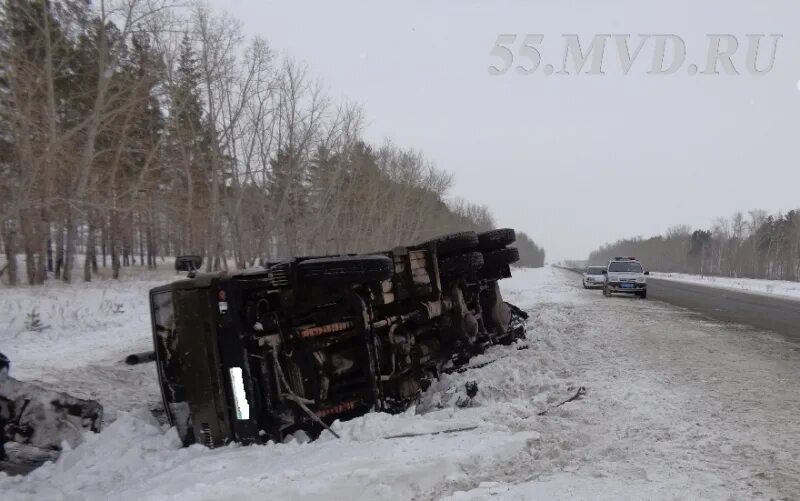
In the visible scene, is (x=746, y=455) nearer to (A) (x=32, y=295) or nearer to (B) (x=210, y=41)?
(A) (x=32, y=295)

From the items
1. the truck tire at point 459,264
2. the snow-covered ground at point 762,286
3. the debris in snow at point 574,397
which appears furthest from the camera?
the snow-covered ground at point 762,286

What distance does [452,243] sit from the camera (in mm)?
5984

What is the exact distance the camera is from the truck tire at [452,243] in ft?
19.4

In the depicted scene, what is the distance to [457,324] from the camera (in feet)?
19.9

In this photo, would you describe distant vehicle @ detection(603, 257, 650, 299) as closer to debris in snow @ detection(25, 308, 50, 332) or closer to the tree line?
debris in snow @ detection(25, 308, 50, 332)

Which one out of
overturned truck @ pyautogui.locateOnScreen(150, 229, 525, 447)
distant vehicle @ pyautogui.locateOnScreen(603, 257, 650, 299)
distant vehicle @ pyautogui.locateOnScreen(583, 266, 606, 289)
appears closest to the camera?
overturned truck @ pyautogui.locateOnScreen(150, 229, 525, 447)

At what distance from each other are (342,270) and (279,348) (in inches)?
29.3

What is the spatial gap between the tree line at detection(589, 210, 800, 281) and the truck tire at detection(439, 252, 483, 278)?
319 feet

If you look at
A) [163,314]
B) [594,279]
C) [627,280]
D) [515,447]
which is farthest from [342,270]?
[594,279]

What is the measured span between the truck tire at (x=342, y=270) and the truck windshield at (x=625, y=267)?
2060 cm

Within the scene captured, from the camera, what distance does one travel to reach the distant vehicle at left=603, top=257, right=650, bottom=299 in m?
21.7

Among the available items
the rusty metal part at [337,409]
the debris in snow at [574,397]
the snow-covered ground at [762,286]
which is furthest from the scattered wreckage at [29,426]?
the snow-covered ground at [762,286]

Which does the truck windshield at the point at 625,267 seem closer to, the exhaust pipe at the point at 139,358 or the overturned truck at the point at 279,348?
the overturned truck at the point at 279,348

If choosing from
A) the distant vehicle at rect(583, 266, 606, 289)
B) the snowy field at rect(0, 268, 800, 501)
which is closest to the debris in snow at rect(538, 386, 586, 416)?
the snowy field at rect(0, 268, 800, 501)
